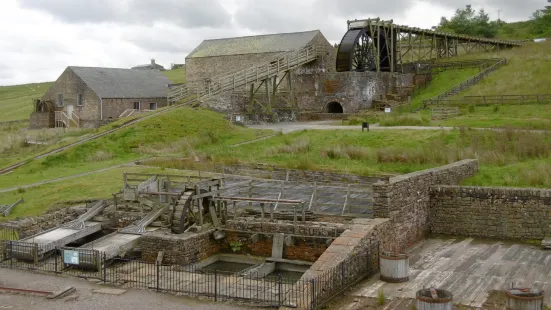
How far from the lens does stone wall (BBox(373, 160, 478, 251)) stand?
1563 cm

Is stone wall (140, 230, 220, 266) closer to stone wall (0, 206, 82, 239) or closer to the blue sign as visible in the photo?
the blue sign

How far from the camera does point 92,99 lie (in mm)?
47969

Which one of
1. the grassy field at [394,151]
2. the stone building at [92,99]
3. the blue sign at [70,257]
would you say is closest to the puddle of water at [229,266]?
the blue sign at [70,257]

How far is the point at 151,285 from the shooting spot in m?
14.0

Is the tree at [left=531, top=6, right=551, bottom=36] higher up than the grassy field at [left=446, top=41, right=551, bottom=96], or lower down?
higher up

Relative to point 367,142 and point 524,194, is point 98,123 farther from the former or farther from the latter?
point 524,194

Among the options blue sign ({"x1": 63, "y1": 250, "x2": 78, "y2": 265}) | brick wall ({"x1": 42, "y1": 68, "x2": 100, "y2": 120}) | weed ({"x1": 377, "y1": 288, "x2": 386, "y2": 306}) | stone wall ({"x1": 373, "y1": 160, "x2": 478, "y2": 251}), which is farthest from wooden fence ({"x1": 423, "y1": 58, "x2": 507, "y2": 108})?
weed ({"x1": 377, "y1": 288, "x2": 386, "y2": 306})

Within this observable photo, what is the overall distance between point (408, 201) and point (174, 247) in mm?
6326

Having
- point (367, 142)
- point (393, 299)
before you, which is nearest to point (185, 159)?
point (367, 142)

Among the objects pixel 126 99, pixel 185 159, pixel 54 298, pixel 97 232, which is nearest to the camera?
pixel 54 298

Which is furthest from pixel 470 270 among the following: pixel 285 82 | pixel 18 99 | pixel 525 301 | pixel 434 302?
pixel 18 99

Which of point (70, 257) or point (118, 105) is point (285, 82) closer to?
point (118, 105)

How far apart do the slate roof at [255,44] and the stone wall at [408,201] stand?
111 ft

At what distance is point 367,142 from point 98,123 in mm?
23271
